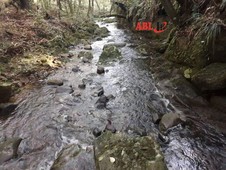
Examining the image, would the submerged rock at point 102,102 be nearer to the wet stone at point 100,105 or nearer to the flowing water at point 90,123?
the wet stone at point 100,105

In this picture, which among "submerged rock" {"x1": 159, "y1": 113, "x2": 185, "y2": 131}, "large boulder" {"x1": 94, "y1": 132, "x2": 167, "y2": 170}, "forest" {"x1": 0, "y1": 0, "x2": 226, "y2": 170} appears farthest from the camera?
"submerged rock" {"x1": 159, "y1": 113, "x2": 185, "y2": 131}

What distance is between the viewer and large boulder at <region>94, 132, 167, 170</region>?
282 centimetres

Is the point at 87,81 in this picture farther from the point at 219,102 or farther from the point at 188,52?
the point at 219,102

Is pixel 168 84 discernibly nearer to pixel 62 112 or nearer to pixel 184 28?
pixel 184 28

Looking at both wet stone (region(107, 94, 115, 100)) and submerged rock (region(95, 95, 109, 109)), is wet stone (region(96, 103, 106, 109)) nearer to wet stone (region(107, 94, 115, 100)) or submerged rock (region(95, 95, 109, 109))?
submerged rock (region(95, 95, 109, 109))

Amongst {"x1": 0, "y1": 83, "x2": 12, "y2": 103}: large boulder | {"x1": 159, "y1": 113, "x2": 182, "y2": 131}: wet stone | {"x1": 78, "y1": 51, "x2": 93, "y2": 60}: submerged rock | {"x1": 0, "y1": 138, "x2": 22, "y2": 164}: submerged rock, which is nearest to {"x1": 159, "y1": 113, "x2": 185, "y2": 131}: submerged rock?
{"x1": 159, "y1": 113, "x2": 182, "y2": 131}: wet stone

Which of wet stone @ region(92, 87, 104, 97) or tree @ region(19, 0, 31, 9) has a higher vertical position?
tree @ region(19, 0, 31, 9)

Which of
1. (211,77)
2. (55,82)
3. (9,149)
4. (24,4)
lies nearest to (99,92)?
(55,82)

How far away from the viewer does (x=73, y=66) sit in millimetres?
7758

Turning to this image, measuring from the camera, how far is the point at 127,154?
298 cm

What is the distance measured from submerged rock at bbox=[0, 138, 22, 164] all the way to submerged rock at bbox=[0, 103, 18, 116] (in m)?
1.08

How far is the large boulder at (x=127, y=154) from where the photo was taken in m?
2.82

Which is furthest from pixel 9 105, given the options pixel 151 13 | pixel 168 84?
pixel 151 13

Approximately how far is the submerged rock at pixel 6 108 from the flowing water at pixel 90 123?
12cm
